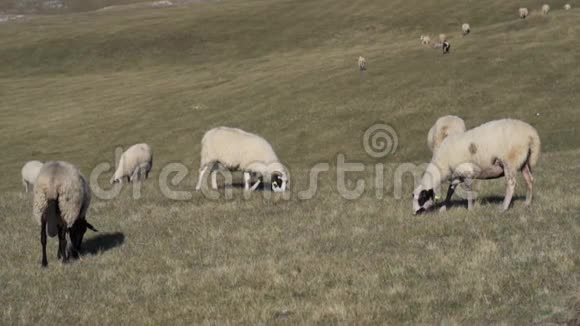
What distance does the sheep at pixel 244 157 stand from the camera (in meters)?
19.6

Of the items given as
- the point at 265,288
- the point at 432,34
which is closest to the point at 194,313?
the point at 265,288

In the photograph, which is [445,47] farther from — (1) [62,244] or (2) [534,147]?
(1) [62,244]

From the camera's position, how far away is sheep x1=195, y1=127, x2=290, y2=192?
1959cm

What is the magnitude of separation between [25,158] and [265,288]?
4075 cm

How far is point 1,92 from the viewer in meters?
73.6

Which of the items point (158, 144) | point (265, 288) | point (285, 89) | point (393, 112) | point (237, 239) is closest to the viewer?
point (265, 288)

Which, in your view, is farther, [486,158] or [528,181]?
[528,181]

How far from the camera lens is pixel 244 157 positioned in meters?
20.0

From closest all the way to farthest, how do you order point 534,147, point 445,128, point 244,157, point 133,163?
point 534,147 < point 244,157 < point 445,128 < point 133,163

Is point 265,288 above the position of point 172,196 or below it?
above

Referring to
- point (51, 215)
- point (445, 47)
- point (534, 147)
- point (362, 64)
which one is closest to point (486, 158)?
point (534, 147)

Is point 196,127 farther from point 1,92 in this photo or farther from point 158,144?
point 1,92

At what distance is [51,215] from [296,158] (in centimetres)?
2656

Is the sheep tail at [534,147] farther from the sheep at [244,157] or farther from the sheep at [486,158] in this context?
the sheep at [244,157]
